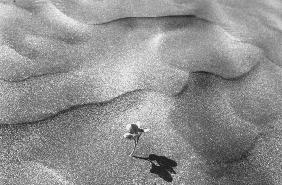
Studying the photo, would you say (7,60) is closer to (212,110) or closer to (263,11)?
(212,110)

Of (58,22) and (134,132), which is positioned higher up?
(58,22)

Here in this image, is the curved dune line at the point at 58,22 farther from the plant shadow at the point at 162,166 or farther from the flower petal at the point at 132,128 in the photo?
the plant shadow at the point at 162,166

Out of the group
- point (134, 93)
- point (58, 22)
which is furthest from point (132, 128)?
point (58, 22)

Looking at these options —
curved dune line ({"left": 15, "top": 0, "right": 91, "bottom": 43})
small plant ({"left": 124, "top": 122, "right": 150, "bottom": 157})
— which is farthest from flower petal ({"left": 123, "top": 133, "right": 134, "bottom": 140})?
curved dune line ({"left": 15, "top": 0, "right": 91, "bottom": 43})

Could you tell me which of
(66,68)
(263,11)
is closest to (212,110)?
(66,68)

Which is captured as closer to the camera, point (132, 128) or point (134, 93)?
point (132, 128)

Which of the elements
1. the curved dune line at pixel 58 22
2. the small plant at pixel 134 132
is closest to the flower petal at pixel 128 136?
the small plant at pixel 134 132

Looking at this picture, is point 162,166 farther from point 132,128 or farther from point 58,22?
point 58,22
